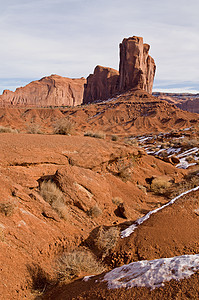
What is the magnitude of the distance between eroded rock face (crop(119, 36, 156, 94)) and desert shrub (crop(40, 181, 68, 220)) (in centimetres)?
8015

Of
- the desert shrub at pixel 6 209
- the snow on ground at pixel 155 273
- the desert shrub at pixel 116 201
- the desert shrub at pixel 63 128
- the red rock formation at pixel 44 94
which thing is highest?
the red rock formation at pixel 44 94

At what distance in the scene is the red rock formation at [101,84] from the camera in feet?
322

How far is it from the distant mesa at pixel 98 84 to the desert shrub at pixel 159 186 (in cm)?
7425

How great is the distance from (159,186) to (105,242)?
290 inches

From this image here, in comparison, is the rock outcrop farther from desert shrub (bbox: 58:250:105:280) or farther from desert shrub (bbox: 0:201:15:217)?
desert shrub (bbox: 58:250:105:280)

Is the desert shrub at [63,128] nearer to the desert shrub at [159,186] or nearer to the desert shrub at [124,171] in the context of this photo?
the desert shrub at [124,171]

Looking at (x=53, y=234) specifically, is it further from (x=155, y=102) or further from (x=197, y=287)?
(x=155, y=102)

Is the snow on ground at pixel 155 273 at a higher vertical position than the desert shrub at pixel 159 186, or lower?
higher

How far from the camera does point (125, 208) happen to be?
24.8 ft

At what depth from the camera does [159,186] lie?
1164 centimetres

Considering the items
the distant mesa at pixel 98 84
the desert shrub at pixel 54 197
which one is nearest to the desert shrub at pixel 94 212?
the desert shrub at pixel 54 197

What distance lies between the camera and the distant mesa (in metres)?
80.4

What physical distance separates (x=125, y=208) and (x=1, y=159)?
15.2 ft

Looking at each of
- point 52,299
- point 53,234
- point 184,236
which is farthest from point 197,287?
point 53,234
